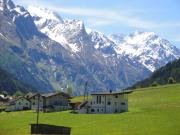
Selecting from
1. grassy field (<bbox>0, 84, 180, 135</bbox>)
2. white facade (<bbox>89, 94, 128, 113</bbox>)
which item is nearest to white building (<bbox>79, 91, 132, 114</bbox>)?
white facade (<bbox>89, 94, 128, 113</bbox>)

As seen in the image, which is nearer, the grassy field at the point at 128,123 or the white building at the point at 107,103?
the grassy field at the point at 128,123

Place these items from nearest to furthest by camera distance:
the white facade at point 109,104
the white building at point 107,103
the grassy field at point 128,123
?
the grassy field at point 128,123
the white facade at point 109,104
the white building at point 107,103

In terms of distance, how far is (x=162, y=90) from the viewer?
184500 mm

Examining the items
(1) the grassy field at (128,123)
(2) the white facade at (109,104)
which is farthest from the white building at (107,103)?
(1) the grassy field at (128,123)

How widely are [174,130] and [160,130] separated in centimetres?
258

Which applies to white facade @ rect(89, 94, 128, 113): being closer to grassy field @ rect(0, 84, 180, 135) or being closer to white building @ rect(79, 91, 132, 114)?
white building @ rect(79, 91, 132, 114)

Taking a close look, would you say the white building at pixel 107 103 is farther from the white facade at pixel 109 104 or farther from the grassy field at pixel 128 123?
the grassy field at pixel 128 123

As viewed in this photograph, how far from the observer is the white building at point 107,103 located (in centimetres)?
15225

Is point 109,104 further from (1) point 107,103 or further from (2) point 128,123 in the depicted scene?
(2) point 128,123

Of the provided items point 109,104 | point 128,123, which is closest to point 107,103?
point 109,104

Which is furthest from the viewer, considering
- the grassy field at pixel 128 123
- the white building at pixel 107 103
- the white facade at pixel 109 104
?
the white building at pixel 107 103

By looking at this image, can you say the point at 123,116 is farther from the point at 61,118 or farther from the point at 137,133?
the point at 137,133

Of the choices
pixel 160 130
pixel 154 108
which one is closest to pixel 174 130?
pixel 160 130

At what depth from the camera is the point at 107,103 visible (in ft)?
506
